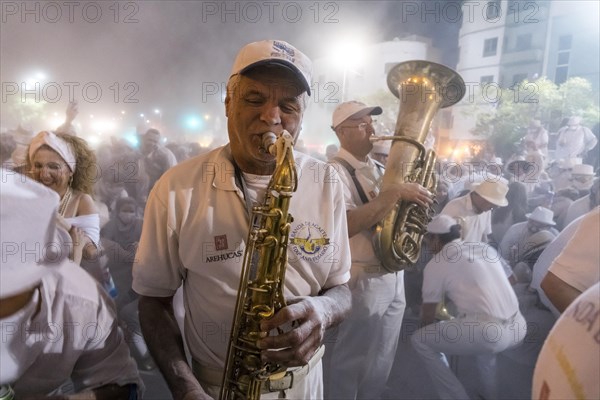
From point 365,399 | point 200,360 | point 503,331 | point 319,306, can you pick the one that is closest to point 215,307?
point 200,360

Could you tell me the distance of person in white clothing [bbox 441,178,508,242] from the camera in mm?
3891

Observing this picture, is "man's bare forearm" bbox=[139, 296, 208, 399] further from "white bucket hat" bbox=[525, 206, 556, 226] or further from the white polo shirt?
"white bucket hat" bbox=[525, 206, 556, 226]

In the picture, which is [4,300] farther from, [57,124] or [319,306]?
[57,124]

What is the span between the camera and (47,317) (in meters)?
1.17

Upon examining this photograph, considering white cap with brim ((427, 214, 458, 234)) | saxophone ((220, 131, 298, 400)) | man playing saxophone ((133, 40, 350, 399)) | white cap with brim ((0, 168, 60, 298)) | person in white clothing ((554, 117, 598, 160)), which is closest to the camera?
white cap with brim ((0, 168, 60, 298))

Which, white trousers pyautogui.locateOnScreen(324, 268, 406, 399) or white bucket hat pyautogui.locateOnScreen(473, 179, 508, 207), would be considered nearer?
white trousers pyautogui.locateOnScreen(324, 268, 406, 399)

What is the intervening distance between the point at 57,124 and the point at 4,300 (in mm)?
2928

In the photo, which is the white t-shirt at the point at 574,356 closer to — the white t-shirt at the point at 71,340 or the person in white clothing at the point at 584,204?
the white t-shirt at the point at 71,340

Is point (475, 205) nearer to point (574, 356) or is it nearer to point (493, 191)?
point (493, 191)

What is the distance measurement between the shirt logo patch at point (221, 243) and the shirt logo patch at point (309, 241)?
0.24 metres

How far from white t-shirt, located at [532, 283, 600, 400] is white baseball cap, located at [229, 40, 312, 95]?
117cm

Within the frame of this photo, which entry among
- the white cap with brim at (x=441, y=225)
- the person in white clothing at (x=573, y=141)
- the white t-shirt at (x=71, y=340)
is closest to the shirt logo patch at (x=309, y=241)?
the white t-shirt at (x=71, y=340)

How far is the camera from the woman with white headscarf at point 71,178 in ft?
8.76

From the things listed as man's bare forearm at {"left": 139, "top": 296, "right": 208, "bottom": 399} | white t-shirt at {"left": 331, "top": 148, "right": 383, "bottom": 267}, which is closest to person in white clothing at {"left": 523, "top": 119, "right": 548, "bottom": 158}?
white t-shirt at {"left": 331, "top": 148, "right": 383, "bottom": 267}
